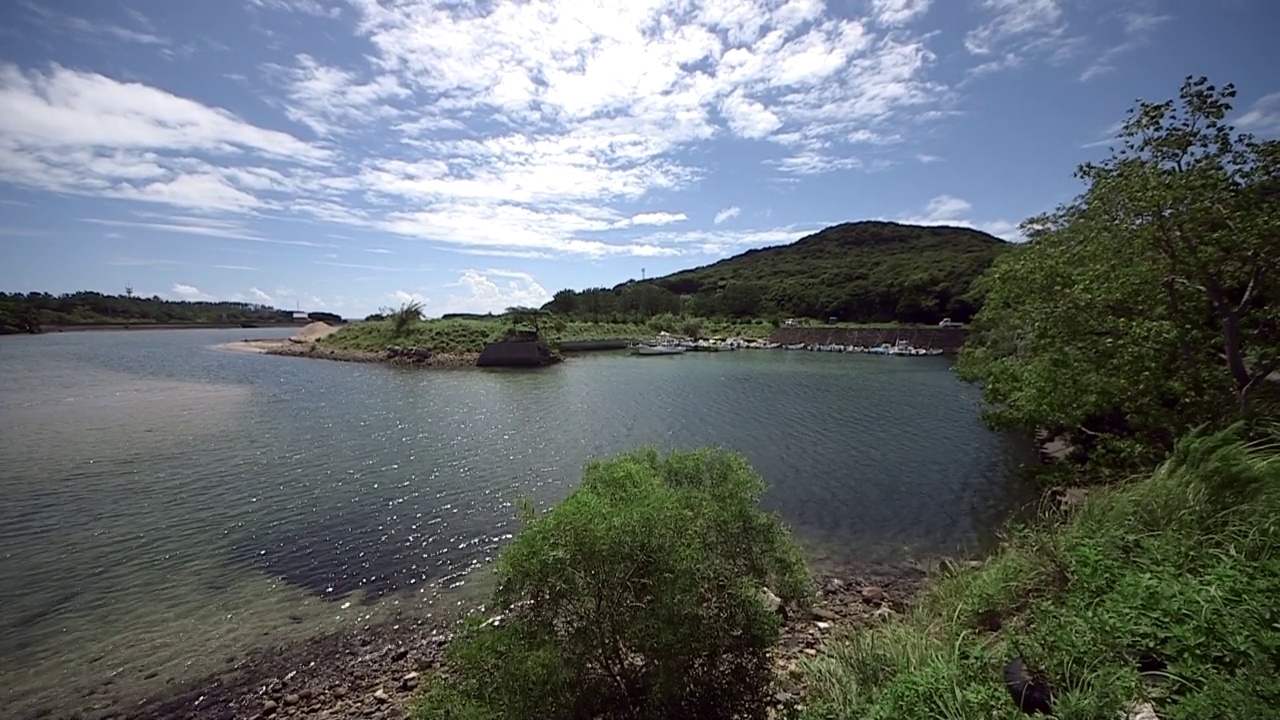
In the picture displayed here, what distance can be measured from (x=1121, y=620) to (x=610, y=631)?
3.93 meters

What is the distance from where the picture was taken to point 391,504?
14.9 metres

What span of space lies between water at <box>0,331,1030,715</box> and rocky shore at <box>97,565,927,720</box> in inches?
18.3

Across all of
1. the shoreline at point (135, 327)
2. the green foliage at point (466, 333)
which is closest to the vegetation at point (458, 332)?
the green foliage at point (466, 333)

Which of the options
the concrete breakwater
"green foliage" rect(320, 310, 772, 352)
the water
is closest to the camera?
the water

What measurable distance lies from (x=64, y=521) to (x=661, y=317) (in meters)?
87.4

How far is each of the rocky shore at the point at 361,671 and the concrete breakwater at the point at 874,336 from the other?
203ft

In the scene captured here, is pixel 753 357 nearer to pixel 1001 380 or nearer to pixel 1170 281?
pixel 1001 380

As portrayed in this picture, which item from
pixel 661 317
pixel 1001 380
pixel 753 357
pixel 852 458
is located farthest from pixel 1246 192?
pixel 661 317

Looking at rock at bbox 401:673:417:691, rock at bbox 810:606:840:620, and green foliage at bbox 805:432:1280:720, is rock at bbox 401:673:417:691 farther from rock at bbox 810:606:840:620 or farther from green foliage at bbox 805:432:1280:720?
rock at bbox 810:606:840:620

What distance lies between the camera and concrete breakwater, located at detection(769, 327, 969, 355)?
67125 millimetres

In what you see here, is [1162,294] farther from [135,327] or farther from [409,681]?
[135,327]

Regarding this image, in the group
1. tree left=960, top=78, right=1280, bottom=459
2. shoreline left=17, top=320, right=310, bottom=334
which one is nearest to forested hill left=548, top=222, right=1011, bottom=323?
tree left=960, top=78, right=1280, bottom=459

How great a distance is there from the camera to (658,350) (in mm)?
67125

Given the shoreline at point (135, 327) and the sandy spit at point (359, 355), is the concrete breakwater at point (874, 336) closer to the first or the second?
the sandy spit at point (359, 355)
